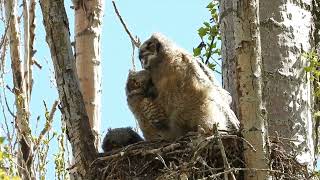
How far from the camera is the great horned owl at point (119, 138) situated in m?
6.95

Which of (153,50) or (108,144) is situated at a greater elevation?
(153,50)

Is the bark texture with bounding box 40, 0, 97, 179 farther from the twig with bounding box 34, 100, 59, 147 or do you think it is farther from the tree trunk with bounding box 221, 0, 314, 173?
the twig with bounding box 34, 100, 59, 147

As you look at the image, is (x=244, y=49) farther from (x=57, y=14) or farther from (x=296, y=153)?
(x=57, y=14)

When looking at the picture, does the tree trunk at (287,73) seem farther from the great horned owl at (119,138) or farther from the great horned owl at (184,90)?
the great horned owl at (119,138)

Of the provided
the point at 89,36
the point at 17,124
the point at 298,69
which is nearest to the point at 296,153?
the point at 298,69

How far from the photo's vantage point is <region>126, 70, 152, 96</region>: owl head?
6.71 metres

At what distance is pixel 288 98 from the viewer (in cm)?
580

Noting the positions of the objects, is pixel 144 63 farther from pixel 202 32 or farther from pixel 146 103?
pixel 202 32

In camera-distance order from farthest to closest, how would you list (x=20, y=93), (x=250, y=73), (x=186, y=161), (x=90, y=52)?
(x=20, y=93), (x=90, y=52), (x=186, y=161), (x=250, y=73)

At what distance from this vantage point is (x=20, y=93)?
873cm

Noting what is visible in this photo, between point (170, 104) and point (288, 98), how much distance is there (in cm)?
118

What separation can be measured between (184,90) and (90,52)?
62.0 inches

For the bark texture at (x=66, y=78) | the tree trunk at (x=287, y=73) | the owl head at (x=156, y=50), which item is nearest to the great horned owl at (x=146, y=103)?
the owl head at (x=156, y=50)

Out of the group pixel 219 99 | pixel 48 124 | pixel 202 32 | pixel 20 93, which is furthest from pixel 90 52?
pixel 219 99
